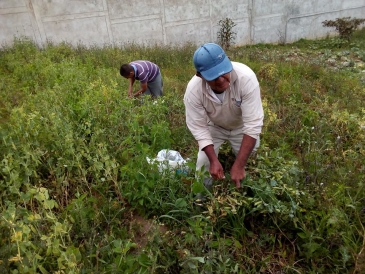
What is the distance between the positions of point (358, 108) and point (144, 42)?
24.1 ft

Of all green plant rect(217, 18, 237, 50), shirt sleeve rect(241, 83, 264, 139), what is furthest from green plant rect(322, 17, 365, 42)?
shirt sleeve rect(241, 83, 264, 139)

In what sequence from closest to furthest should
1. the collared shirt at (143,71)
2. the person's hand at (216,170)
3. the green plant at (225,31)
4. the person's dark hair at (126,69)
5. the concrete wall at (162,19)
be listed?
1. the person's hand at (216,170)
2. the person's dark hair at (126,69)
3. the collared shirt at (143,71)
4. the concrete wall at (162,19)
5. the green plant at (225,31)

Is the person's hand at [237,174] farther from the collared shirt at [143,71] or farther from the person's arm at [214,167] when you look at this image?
the collared shirt at [143,71]

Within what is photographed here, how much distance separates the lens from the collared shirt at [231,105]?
232 centimetres

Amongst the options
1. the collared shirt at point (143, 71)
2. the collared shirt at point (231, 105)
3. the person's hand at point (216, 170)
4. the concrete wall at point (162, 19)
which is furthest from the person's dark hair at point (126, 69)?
Result: the concrete wall at point (162, 19)

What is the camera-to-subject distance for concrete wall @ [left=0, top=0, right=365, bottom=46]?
903cm

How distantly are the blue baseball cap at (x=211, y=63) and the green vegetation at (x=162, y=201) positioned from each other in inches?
32.7

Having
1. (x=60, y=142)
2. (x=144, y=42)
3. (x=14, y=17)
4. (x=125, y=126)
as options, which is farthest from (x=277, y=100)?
(x=14, y=17)

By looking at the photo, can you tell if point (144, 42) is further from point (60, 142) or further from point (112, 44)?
point (60, 142)

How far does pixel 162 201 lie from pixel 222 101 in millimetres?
994

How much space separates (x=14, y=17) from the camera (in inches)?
349

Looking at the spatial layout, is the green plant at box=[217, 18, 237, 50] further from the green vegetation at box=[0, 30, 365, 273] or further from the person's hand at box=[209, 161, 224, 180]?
the person's hand at box=[209, 161, 224, 180]

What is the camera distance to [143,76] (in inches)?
195

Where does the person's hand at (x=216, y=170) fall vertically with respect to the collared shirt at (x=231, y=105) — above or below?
below
